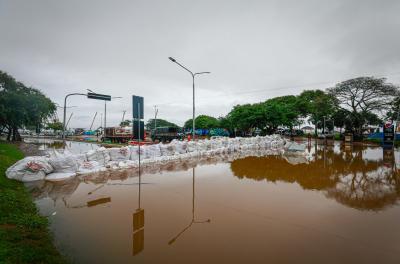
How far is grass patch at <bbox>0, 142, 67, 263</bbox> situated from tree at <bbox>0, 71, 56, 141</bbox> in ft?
65.6

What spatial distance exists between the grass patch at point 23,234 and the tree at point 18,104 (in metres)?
20.0

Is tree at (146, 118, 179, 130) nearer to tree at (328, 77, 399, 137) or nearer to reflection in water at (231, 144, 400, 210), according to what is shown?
tree at (328, 77, 399, 137)

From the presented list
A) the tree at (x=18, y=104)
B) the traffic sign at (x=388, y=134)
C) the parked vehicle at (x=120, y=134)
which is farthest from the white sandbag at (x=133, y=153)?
the traffic sign at (x=388, y=134)

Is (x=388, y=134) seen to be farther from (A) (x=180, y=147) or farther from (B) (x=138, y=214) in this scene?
(B) (x=138, y=214)

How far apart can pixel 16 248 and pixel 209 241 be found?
7.47 feet

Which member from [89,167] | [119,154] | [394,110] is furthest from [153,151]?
[394,110]

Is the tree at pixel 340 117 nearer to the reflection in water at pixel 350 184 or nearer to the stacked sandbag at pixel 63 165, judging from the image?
the reflection in water at pixel 350 184

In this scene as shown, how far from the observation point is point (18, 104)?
19.6 m

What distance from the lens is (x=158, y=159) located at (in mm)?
9758

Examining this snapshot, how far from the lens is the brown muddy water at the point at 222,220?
2584 mm

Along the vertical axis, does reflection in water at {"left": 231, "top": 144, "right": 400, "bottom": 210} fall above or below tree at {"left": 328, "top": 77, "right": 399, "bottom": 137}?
below

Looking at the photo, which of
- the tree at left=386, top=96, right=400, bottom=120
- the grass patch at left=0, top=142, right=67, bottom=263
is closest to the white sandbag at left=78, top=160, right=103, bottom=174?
the grass patch at left=0, top=142, right=67, bottom=263

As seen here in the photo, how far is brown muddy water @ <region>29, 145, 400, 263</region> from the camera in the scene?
2.58 m

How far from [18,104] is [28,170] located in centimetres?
1862
